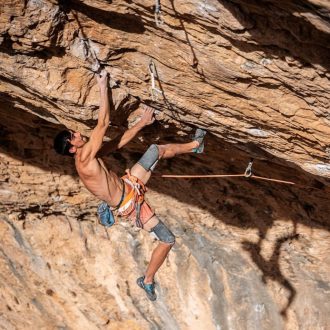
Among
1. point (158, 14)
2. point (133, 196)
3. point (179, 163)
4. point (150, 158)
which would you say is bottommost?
point (179, 163)

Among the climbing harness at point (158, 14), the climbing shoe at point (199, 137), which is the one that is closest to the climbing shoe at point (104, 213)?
the climbing shoe at point (199, 137)

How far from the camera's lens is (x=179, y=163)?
271 inches

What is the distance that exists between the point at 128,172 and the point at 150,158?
1.01 feet

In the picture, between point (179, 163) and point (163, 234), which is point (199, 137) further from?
point (179, 163)

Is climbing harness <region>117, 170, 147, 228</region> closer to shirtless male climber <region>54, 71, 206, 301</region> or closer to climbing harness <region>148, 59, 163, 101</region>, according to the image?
shirtless male climber <region>54, 71, 206, 301</region>

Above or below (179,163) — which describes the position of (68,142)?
above

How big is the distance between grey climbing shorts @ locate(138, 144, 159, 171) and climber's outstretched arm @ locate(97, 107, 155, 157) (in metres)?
0.22

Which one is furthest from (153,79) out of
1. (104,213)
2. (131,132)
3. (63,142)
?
(104,213)

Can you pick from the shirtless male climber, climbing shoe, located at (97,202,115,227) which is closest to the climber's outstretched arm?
the shirtless male climber

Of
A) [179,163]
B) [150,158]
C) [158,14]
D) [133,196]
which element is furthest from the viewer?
[179,163]

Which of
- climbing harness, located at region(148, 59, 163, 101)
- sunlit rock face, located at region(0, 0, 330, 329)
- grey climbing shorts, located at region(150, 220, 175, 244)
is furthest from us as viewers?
grey climbing shorts, located at region(150, 220, 175, 244)

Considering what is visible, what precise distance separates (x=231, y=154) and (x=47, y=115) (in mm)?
1976

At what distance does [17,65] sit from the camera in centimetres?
476

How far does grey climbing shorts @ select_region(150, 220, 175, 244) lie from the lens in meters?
5.68
